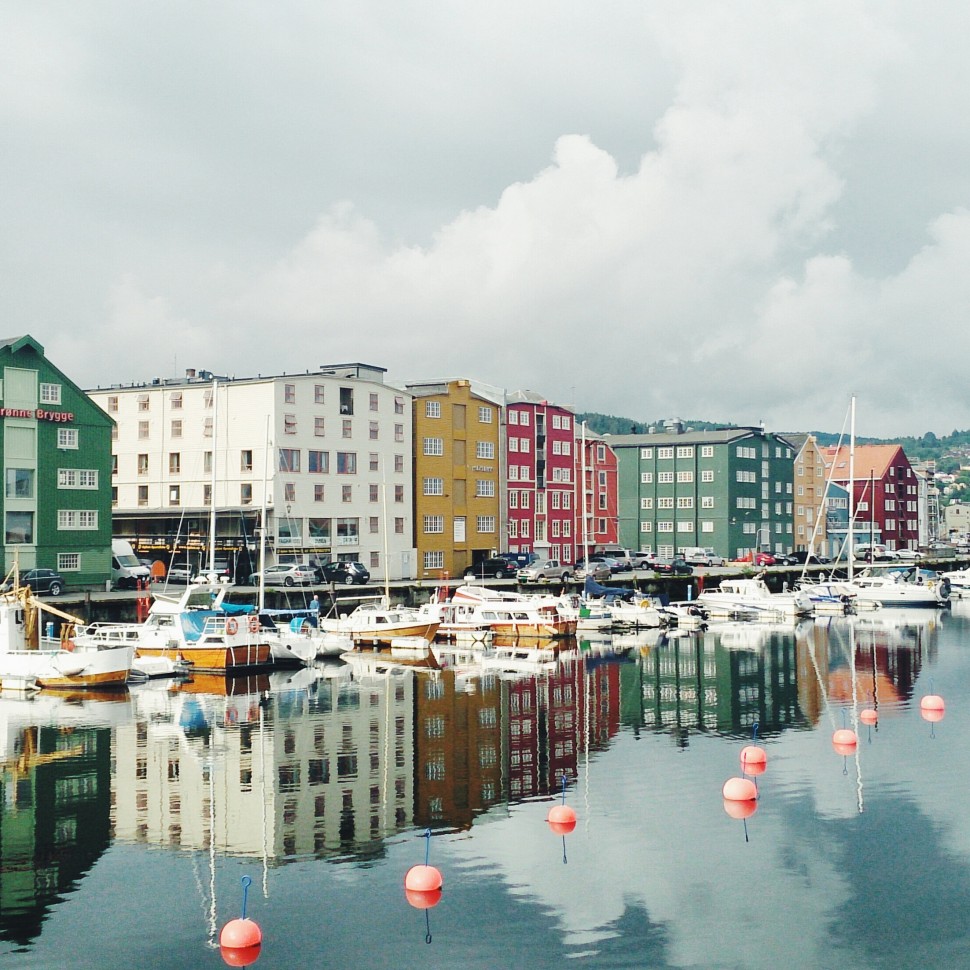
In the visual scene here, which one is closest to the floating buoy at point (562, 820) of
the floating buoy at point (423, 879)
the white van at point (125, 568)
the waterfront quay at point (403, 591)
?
the floating buoy at point (423, 879)

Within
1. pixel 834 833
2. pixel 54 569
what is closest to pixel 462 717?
pixel 834 833

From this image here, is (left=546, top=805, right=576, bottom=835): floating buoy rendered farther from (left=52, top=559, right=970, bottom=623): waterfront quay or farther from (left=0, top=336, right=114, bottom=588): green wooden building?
(left=0, top=336, right=114, bottom=588): green wooden building

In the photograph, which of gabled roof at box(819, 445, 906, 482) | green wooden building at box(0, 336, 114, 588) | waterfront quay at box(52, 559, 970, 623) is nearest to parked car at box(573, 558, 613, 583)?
waterfront quay at box(52, 559, 970, 623)

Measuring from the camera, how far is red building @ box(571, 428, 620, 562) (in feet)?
430

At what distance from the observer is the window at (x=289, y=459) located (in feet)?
321

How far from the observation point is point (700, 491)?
15062cm

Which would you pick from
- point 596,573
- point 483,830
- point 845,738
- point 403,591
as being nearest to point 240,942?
point 483,830

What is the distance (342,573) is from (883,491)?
115080 mm

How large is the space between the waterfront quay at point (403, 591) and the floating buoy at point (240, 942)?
52.7m

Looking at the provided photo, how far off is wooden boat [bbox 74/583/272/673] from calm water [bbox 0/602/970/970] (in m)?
5.19

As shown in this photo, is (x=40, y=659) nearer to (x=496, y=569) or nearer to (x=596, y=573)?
(x=496, y=569)

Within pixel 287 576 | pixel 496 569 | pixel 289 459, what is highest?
pixel 289 459

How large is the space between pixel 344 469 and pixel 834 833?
77.0 metres

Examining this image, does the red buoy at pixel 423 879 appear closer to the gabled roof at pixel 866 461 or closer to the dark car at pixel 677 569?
the dark car at pixel 677 569
